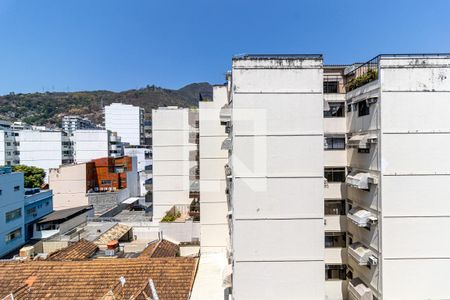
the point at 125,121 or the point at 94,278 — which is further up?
the point at 125,121

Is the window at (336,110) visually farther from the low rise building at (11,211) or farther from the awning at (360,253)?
the low rise building at (11,211)

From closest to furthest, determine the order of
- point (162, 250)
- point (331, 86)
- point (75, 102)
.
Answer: point (331, 86), point (162, 250), point (75, 102)

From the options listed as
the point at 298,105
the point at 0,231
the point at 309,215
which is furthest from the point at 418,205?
the point at 0,231

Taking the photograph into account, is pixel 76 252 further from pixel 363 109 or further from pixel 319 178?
pixel 363 109

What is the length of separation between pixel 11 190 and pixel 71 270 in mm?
14989

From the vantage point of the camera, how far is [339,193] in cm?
1113

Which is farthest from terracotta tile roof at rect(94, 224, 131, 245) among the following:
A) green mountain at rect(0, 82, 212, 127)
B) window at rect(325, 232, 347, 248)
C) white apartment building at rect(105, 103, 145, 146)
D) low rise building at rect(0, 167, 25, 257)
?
green mountain at rect(0, 82, 212, 127)

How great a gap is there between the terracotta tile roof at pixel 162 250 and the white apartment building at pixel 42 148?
35.1 meters

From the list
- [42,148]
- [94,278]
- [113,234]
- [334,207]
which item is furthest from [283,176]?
[42,148]

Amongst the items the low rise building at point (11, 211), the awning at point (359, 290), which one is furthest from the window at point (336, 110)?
the low rise building at point (11, 211)

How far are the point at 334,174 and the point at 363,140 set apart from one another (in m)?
2.24

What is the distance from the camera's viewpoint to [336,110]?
36.9 feet

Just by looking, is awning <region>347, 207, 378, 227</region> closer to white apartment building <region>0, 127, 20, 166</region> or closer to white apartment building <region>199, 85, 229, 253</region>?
white apartment building <region>199, 85, 229, 253</region>

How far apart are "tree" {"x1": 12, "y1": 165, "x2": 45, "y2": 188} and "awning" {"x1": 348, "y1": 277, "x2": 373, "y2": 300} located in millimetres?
41184
